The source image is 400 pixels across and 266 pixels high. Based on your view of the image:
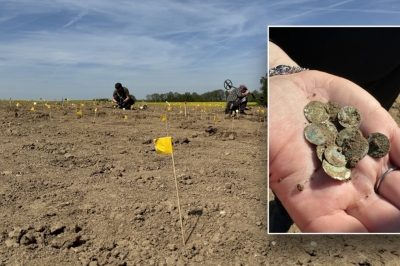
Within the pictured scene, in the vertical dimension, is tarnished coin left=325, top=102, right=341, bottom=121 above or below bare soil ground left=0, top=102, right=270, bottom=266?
above

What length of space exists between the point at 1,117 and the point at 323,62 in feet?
28.5

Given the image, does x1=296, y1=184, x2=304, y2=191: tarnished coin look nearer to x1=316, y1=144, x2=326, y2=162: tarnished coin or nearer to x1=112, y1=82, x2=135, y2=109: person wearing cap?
x1=316, y1=144, x2=326, y2=162: tarnished coin

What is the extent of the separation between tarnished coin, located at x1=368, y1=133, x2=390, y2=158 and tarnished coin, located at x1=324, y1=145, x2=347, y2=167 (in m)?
0.20

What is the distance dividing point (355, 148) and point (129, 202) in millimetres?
2313

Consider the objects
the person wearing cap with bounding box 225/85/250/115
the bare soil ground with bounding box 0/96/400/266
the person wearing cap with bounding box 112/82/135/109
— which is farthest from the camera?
the person wearing cap with bounding box 112/82/135/109

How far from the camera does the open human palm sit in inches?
104

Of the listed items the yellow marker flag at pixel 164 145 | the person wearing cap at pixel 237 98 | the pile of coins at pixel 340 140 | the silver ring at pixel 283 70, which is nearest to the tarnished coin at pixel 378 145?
the pile of coins at pixel 340 140

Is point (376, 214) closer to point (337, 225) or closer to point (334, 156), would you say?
point (337, 225)

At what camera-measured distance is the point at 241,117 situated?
961cm

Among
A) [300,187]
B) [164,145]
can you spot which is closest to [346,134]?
[300,187]

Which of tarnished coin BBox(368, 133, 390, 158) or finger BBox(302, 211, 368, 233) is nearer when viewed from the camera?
tarnished coin BBox(368, 133, 390, 158)

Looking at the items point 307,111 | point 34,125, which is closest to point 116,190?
point 307,111

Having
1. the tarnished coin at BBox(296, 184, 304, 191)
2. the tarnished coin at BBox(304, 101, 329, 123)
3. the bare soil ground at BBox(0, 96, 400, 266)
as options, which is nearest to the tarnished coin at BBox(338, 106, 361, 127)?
the tarnished coin at BBox(304, 101, 329, 123)

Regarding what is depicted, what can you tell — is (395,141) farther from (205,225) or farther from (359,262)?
(205,225)
